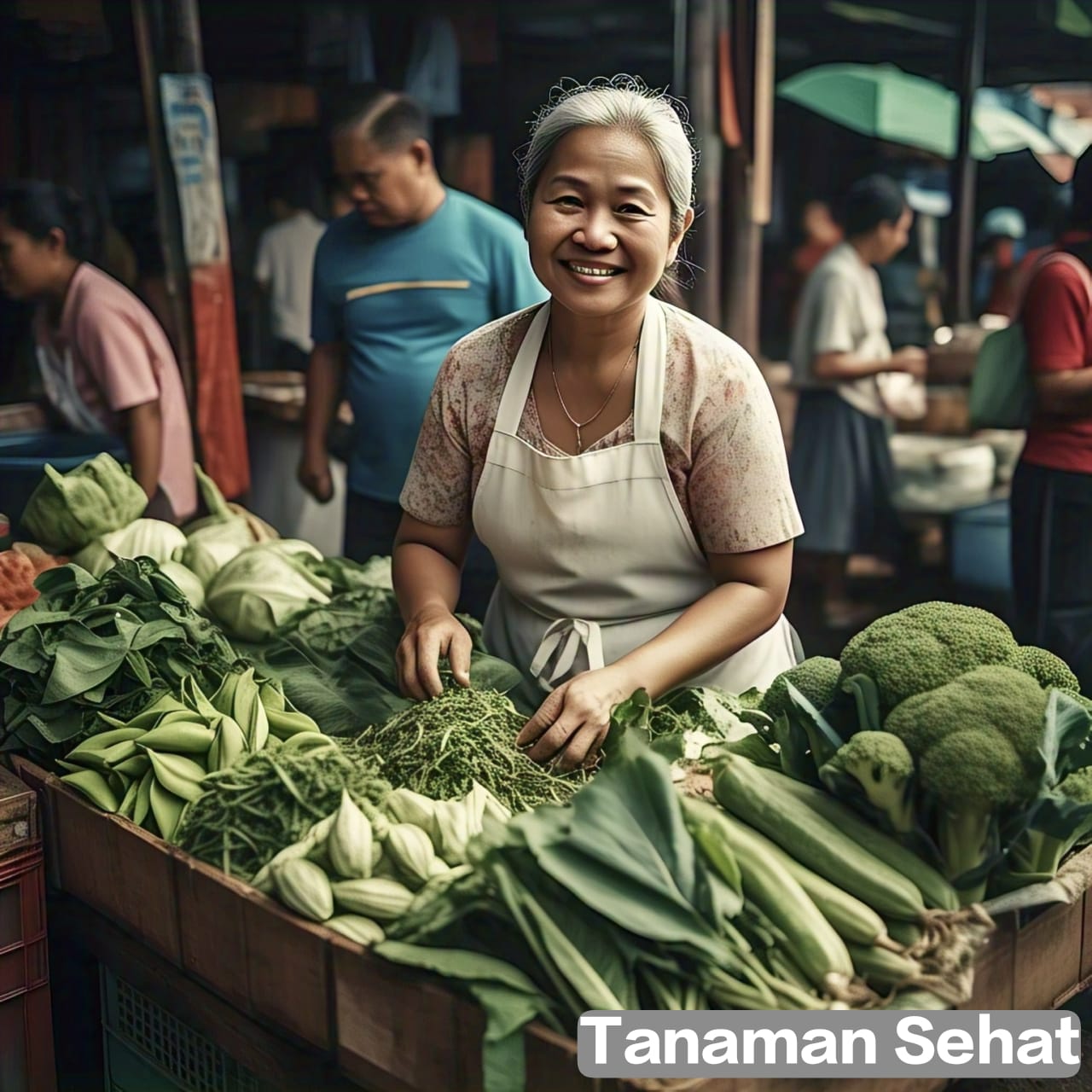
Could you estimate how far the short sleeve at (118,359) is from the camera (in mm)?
4164

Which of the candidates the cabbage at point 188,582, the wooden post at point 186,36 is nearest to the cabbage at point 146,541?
the cabbage at point 188,582

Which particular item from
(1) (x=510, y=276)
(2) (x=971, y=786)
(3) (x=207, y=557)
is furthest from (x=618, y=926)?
(1) (x=510, y=276)

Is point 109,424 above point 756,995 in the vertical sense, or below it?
above

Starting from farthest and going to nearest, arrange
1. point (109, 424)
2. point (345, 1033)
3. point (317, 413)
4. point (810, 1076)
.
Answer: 1. point (317, 413)
2. point (109, 424)
3. point (345, 1033)
4. point (810, 1076)

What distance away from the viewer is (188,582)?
322cm

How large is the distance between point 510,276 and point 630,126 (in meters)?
2.27

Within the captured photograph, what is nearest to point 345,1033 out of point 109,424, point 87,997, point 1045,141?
point 87,997

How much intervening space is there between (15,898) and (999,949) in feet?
5.49

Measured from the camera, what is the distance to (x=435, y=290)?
444 cm

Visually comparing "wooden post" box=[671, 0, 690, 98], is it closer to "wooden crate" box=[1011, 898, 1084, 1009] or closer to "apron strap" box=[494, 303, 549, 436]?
"apron strap" box=[494, 303, 549, 436]

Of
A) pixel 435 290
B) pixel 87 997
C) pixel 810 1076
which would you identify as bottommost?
pixel 87 997

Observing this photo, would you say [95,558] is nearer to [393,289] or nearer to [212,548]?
→ [212,548]

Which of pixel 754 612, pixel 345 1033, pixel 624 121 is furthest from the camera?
pixel 754 612

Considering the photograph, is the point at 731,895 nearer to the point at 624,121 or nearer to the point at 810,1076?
the point at 810,1076
